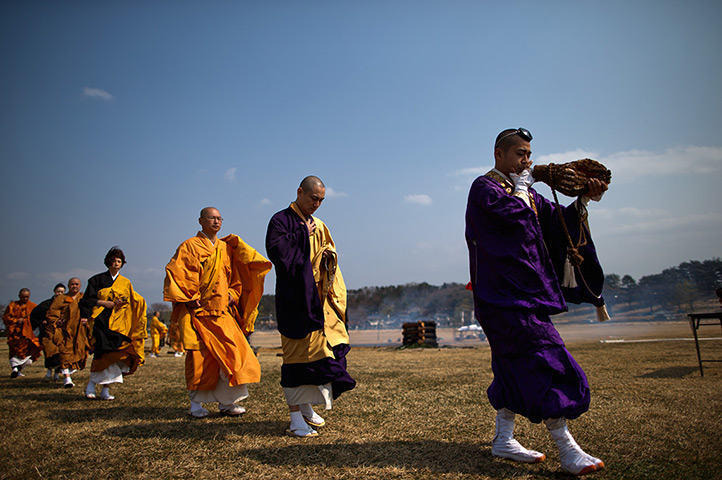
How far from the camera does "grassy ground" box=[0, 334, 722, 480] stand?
10.1 feet

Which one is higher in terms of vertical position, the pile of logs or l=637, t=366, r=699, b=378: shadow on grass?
l=637, t=366, r=699, b=378: shadow on grass

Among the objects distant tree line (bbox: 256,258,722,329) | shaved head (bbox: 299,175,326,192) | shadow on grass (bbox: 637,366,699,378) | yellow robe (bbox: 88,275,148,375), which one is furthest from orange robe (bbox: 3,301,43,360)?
distant tree line (bbox: 256,258,722,329)

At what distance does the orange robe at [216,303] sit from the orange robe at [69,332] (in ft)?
14.3

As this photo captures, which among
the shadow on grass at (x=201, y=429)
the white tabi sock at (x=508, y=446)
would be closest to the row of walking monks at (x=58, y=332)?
the shadow on grass at (x=201, y=429)

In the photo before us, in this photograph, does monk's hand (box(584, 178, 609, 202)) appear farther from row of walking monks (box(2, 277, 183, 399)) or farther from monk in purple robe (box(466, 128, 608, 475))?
row of walking monks (box(2, 277, 183, 399))

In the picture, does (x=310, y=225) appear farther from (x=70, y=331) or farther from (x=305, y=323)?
(x=70, y=331)

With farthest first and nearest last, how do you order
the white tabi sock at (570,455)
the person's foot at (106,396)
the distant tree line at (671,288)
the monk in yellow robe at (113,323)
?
the distant tree line at (671,288)
the monk in yellow robe at (113,323)
the person's foot at (106,396)
the white tabi sock at (570,455)

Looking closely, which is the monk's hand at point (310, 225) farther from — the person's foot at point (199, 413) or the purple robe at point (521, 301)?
the person's foot at point (199, 413)

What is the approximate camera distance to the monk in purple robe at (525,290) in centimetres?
289

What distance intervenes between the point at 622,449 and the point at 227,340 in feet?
12.9

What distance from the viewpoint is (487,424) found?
13.7 ft

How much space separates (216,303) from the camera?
5.34 metres

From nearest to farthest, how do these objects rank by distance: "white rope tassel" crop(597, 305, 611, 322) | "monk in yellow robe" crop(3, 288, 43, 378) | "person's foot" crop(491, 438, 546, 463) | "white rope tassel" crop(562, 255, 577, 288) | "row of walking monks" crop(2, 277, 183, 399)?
"person's foot" crop(491, 438, 546, 463) → "white rope tassel" crop(562, 255, 577, 288) → "white rope tassel" crop(597, 305, 611, 322) → "row of walking monks" crop(2, 277, 183, 399) → "monk in yellow robe" crop(3, 288, 43, 378)

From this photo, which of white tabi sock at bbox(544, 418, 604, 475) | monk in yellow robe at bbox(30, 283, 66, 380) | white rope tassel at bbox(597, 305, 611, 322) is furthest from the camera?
monk in yellow robe at bbox(30, 283, 66, 380)
